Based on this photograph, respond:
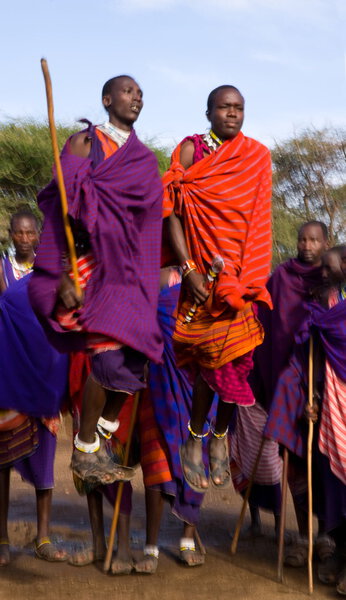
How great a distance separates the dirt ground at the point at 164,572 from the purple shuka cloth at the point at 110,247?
1895 mm

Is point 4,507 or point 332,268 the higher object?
point 332,268

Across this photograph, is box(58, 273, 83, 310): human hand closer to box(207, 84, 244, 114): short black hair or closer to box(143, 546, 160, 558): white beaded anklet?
box(207, 84, 244, 114): short black hair

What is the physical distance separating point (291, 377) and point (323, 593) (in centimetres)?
153

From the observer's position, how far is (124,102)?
5.73 metres

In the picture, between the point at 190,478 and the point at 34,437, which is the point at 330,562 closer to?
the point at 190,478

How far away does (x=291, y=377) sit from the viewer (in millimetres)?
6984

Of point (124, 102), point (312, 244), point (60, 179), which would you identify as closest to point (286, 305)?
point (312, 244)

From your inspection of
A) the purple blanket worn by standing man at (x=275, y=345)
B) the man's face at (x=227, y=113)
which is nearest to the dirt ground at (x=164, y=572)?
the purple blanket worn by standing man at (x=275, y=345)

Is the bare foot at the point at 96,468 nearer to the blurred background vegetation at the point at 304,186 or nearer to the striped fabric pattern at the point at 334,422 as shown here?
the striped fabric pattern at the point at 334,422

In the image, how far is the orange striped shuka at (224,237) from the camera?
6012mm

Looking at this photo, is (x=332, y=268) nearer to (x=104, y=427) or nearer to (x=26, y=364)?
(x=104, y=427)

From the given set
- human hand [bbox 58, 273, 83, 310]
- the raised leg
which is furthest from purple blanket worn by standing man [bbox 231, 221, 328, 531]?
human hand [bbox 58, 273, 83, 310]

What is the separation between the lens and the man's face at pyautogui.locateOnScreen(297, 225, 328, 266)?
7078 mm

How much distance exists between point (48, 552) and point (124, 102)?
3423mm
